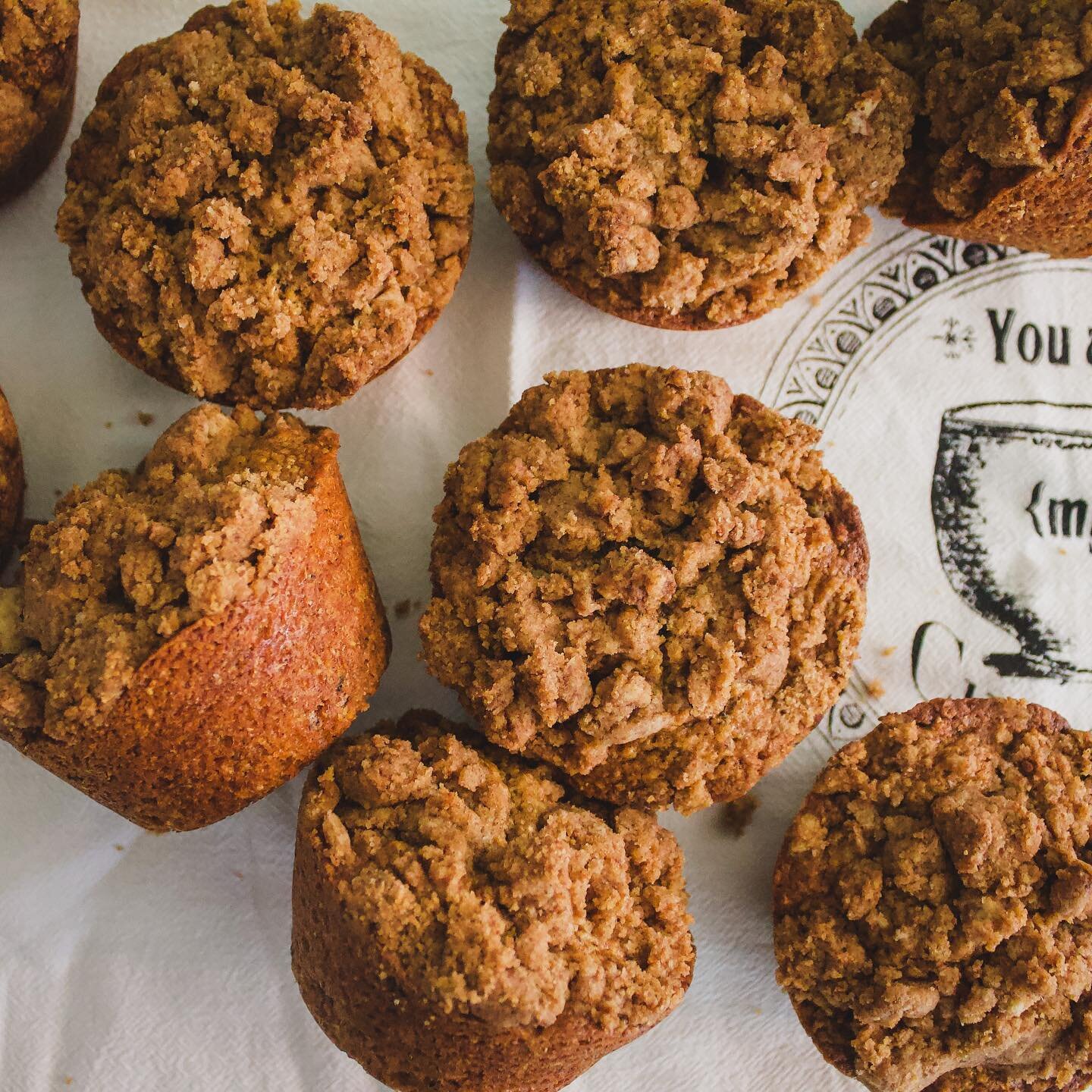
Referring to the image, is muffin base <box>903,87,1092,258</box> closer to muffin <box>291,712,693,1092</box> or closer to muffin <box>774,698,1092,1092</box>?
muffin <box>774,698,1092,1092</box>

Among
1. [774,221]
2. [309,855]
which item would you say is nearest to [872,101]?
[774,221]

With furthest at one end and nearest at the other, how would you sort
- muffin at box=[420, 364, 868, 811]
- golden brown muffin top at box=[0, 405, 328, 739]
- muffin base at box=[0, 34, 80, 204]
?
1. muffin base at box=[0, 34, 80, 204]
2. muffin at box=[420, 364, 868, 811]
3. golden brown muffin top at box=[0, 405, 328, 739]

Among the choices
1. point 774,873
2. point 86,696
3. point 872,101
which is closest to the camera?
point 86,696

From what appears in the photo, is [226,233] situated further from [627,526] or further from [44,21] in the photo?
[627,526]

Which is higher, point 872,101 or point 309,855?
point 872,101

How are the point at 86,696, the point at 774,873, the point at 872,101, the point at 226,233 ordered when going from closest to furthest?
1. the point at 86,696
2. the point at 226,233
3. the point at 872,101
4. the point at 774,873

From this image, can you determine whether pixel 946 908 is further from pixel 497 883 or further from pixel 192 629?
pixel 192 629

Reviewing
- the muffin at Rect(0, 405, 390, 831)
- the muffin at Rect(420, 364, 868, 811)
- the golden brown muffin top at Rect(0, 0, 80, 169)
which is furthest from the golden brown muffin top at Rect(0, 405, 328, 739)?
the golden brown muffin top at Rect(0, 0, 80, 169)
